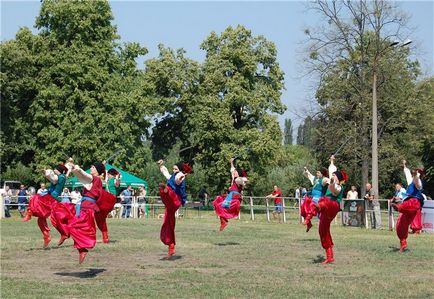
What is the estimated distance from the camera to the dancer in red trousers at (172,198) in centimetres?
1802

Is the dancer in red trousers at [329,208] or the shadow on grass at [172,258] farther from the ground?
the dancer in red trousers at [329,208]

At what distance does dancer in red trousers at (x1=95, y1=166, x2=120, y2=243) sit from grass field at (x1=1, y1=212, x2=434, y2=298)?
17.6 inches

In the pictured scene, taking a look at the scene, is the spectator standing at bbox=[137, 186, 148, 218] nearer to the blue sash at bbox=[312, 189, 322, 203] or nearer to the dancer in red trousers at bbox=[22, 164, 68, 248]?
the blue sash at bbox=[312, 189, 322, 203]

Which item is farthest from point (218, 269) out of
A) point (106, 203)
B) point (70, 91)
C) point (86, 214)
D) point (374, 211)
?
point (70, 91)

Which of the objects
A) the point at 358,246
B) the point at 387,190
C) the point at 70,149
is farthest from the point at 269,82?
the point at 358,246

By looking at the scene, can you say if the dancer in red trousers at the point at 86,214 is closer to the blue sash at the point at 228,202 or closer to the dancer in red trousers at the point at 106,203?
the dancer in red trousers at the point at 106,203

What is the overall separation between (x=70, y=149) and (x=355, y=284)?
41775mm

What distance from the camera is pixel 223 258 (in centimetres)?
1839

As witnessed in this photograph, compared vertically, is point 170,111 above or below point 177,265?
above

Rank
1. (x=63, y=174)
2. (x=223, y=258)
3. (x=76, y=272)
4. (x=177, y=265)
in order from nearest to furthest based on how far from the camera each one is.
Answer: (x=76, y=272) < (x=177, y=265) < (x=223, y=258) < (x=63, y=174)

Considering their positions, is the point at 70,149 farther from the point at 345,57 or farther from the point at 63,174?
the point at 63,174

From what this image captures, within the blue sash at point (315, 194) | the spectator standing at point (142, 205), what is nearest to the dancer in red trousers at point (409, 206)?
the blue sash at point (315, 194)

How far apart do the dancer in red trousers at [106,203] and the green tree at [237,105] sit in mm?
34601

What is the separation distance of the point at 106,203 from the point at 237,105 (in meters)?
42.1
